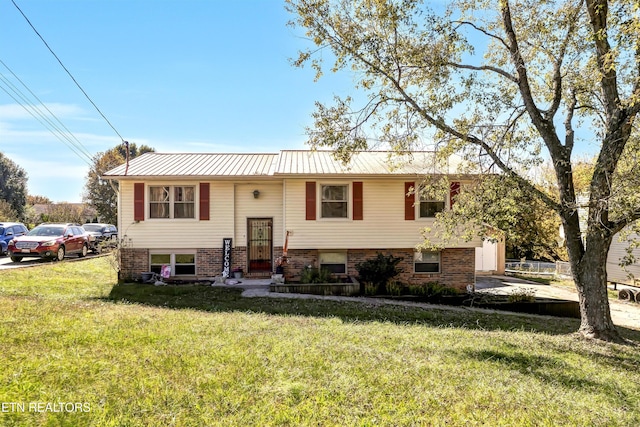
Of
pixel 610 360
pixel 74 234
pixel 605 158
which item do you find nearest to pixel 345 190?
pixel 605 158

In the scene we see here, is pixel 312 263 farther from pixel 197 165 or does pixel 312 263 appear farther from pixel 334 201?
pixel 197 165

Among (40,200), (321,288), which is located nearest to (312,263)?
(321,288)

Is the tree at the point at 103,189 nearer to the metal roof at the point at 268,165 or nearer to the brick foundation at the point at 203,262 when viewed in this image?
the metal roof at the point at 268,165

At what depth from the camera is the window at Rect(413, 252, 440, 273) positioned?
13.4 m

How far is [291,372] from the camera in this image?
13.1 feet

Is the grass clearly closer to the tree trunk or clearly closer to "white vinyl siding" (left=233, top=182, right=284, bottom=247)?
the tree trunk

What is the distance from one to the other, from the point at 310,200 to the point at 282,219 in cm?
136

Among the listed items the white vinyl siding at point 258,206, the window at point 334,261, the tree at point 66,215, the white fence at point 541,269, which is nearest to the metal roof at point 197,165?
the white vinyl siding at point 258,206

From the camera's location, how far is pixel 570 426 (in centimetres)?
319

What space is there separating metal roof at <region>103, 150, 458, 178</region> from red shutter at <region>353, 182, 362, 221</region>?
0.52 meters

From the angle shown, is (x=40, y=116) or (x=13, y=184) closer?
(x=40, y=116)

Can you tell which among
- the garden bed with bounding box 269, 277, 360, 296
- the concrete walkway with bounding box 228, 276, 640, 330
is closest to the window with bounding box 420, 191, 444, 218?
the concrete walkway with bounding box 228, 276, 640, 330

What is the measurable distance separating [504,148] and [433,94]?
77.4 inches

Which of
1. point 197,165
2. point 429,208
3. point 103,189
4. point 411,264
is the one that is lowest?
point 411,264
